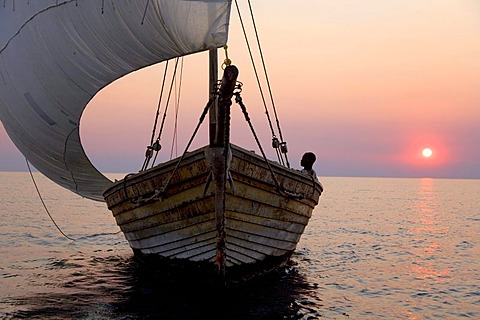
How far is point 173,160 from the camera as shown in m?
10.7

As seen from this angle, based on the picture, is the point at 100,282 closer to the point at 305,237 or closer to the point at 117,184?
the point at 117,184

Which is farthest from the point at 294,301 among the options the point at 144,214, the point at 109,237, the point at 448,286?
the point at 109,237

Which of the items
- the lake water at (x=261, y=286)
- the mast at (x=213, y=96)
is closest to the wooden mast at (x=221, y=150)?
the mast at (x=213, y=96)

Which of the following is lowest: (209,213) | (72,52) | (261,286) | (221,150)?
(261,286)

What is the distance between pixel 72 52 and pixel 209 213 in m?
4.14

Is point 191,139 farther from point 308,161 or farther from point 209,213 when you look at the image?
point 308,161

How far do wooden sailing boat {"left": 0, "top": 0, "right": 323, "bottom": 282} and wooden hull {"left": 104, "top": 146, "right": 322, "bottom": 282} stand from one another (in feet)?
0.07

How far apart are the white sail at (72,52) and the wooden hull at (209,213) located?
1890 mm

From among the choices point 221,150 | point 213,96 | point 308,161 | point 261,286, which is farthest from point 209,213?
point 308,161

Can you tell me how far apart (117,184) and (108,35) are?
10.3 ft

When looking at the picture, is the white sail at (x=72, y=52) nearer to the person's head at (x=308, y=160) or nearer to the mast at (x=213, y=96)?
the mast at (x=213, y=96)

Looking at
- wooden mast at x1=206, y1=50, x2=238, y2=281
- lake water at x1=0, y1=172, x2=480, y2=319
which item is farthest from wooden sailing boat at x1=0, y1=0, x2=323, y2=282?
lake water at x1=0, y1=172, x2=480, y2=319

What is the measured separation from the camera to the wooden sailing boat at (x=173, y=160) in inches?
390

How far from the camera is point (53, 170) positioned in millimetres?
15008
